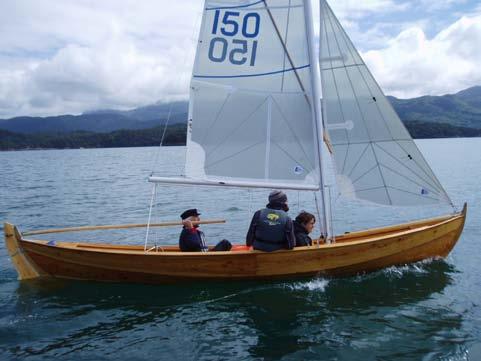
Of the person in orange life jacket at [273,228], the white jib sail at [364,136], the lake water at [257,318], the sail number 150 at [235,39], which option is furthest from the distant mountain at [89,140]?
the person in orange life jacket at [273,228]

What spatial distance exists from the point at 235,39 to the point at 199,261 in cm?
480

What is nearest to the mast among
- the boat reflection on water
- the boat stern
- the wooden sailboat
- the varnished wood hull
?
the wooden sailboat

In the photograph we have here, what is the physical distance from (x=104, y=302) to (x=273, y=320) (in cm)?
350

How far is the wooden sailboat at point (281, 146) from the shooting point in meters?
9.66

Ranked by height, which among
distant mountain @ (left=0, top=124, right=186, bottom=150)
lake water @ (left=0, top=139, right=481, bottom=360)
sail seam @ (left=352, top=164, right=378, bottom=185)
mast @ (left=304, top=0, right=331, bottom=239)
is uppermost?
distant mountain @ (left=0, top=124, right=186, bottom=150)

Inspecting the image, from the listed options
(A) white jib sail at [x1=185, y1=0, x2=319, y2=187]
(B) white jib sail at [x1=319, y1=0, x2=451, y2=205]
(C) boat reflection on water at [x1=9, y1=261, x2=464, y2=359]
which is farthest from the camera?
(B) white jib sail at [x1=319, y1=0, x2=451, y2=205]

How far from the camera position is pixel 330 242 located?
33.5 ft

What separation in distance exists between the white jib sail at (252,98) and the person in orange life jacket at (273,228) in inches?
37.7

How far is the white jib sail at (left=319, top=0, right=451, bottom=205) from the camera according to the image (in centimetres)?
1017

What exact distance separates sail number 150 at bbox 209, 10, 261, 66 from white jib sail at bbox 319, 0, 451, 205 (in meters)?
1.55

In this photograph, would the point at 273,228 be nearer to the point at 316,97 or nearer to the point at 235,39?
the point at 316,97

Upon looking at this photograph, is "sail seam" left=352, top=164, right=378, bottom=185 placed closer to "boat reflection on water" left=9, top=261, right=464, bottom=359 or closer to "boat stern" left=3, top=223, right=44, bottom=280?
"boat reflection on water" left=9, top=261, right=464, bottom=359

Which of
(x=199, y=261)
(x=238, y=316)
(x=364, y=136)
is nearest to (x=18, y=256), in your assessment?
(x=199, y=261)

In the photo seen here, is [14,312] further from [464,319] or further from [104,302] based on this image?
[464,319]
